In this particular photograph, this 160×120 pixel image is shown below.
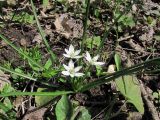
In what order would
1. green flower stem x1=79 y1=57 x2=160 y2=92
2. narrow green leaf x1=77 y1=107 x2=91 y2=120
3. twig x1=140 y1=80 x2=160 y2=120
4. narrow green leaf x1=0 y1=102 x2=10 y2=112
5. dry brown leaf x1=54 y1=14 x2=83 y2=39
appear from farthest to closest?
1. dry brown leaf x1=54 y1=14 x2=83 y2=39
2. twig x1=140 y1=80 x2=160 y2=120
3. narrow green leaf x1=77 y1=107 x2=91 y2=120
4. narrow green leaf x1=0 y1=102 x2=10 y2=112
5. green flower stem x1=79 y1=57 x2=160 y2=92

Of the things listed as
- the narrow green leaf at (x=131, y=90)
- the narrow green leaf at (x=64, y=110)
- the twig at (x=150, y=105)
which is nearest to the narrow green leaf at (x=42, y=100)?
the narrow green leaf at (x=64, y=110)

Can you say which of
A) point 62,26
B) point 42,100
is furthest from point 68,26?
point 42,100

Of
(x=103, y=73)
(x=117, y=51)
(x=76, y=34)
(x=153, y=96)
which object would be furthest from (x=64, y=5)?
(x=153, y=96)

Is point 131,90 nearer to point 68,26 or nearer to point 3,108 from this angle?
point 3,108

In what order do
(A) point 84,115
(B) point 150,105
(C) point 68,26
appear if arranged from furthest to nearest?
(C) point 68,26 < (B) point 150,105 < (A) point 84,115

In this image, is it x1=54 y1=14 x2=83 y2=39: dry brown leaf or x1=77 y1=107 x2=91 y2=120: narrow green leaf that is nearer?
x1=77 y1=107 x2=91 y2=120: narrow green leaf

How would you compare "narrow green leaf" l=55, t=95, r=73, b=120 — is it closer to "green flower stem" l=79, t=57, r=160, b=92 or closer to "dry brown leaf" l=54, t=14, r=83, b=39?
"green flower stem" l=79, t=57, r=160, b=92

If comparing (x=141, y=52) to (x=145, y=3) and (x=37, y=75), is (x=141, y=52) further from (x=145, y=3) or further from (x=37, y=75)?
(x=37, y=75)

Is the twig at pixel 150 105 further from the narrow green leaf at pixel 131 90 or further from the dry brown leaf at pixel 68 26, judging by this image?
the dry brown leaf at pixel 68 26

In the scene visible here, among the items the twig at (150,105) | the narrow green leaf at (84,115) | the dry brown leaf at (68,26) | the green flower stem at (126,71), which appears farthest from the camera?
the dry brown leaf at (68,26)

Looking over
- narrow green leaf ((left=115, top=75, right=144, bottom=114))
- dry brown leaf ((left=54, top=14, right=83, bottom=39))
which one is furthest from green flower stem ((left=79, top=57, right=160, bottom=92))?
dry brown leaf ((left=54, top=14, right=83, bottom=39))
